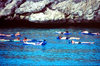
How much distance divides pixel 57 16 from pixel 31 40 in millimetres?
16627

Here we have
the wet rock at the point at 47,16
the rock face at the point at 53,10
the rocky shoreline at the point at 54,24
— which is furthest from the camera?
the rocky shoreline at the point at 54,24

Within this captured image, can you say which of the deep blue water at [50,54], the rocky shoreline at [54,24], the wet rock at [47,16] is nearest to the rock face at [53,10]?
the wet rock at [47,16]

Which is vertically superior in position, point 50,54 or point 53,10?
point 53,10

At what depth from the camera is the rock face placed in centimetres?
5397

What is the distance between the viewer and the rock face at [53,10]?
5397 cm

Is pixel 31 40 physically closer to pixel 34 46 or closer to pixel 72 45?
pixel 34 46

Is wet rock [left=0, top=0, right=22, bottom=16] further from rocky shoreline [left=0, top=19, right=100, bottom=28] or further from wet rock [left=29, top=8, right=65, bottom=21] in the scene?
wet rock [left=29, top=8, right=65, bottom=21]

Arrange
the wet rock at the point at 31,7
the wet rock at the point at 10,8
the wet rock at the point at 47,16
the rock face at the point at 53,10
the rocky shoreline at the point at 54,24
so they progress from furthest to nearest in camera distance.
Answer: the wet rock at the point at 10,8 < the wet rock at the point at 31,7 < the rocky shoreline at the point at 54,24 < the wet rock at the point at 47,16 < the rock face at the point at 53,10

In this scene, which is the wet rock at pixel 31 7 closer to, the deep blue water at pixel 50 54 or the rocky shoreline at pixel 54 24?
the rocky shoreline at pixel 54 24

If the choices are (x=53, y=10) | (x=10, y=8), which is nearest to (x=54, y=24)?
(x=53, y=10)

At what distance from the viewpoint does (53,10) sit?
5488cm

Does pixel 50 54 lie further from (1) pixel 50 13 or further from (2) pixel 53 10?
(2) pixel 53 10

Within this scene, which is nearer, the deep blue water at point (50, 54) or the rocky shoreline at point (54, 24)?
the deep blue water at point (50, 54)

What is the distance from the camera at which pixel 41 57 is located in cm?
2897
